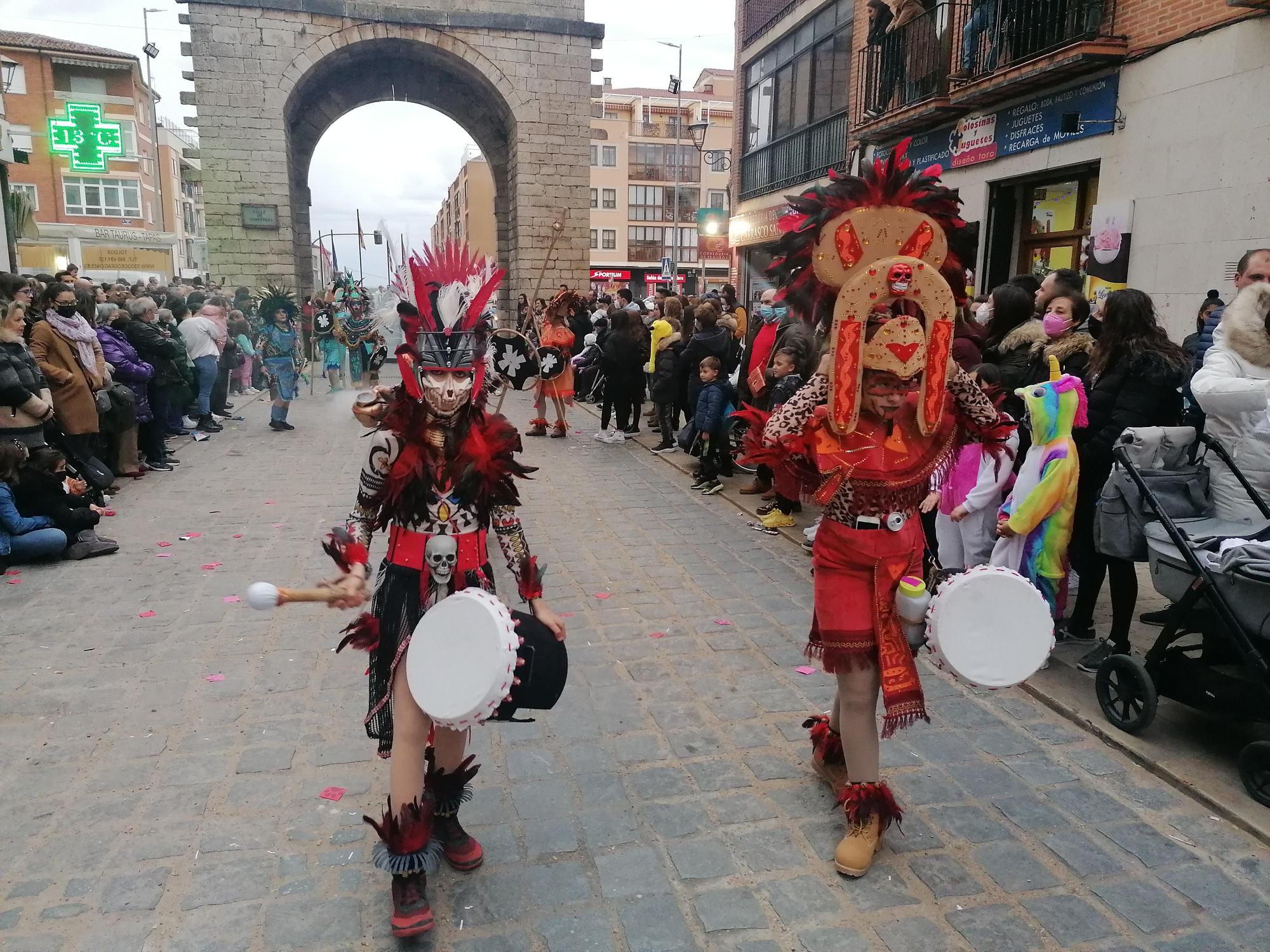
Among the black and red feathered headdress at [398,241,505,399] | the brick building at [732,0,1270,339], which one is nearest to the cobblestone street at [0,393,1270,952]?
the black and red feathered headdress at [398,241,505,399]

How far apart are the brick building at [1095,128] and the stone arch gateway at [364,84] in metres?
10.8

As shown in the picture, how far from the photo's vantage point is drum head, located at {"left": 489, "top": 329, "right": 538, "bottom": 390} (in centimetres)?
350

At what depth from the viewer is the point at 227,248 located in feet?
74.0

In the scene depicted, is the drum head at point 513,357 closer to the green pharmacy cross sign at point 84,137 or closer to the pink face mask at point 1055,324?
the pink face mask at point 1055,324

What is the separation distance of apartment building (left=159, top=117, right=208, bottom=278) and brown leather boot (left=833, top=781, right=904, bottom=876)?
5497 cm

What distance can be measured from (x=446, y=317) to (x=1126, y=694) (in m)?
3.49

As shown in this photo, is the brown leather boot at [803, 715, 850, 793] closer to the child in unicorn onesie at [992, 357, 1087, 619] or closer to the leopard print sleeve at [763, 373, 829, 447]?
the leopard print sleeve at [763, 373, 829, 447]

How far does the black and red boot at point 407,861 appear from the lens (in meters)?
2.69

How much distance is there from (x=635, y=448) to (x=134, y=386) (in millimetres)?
6086

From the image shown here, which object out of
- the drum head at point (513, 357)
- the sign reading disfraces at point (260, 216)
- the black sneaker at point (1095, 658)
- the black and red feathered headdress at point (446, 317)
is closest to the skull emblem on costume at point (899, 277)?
the black and red feathered headdress at point (446, 317)

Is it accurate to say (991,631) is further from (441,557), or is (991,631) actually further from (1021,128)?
(1021,128)

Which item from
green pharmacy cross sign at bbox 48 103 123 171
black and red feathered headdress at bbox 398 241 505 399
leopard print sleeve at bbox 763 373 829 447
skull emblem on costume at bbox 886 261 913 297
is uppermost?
green pharmacy cross sign at bbox 48 103 123 171

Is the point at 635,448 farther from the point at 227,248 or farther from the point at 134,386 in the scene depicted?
the point at 227,248

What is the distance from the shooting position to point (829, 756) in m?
3.58
